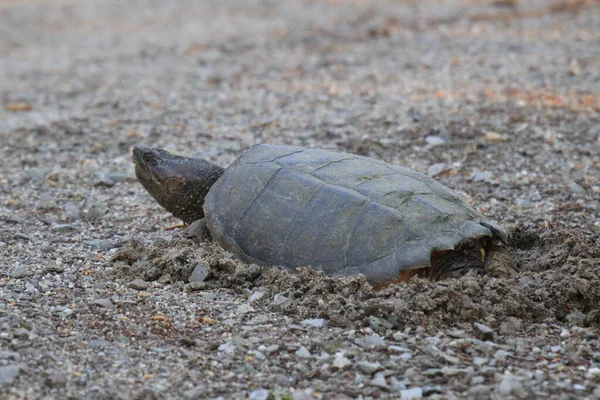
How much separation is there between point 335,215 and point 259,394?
1050 mm

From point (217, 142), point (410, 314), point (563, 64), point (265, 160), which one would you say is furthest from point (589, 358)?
point (563, 64)

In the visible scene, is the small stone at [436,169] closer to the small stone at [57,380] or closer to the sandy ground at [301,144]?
the sandy ground at [301,144]

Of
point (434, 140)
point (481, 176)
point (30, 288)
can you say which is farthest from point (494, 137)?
point (30, 288)

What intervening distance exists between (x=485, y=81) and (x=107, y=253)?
4.45m

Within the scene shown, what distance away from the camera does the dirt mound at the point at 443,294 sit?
3.10 metres

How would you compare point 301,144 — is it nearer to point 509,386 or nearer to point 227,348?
point 227,348

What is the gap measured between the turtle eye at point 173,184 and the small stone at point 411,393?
78.5 inches

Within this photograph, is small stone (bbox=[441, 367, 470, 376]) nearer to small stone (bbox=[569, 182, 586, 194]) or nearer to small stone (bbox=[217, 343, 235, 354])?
small stone (bbox=[217, 343, 235, 354])

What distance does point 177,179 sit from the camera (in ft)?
13.9

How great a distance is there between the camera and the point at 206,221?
3.96 meters

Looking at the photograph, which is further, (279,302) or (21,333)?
(279,302)

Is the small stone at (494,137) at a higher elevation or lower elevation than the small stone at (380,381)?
higher

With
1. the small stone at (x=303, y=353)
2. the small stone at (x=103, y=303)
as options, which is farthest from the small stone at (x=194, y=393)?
the small stone at (x=103, y=303)

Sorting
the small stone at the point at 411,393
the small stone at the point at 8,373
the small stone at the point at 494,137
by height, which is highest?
the small stone at the point at 494,137
